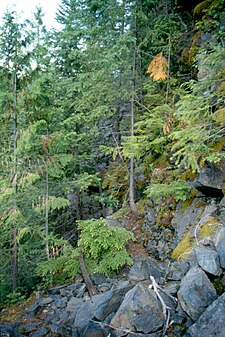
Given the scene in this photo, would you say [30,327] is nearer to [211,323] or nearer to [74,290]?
[74,290]

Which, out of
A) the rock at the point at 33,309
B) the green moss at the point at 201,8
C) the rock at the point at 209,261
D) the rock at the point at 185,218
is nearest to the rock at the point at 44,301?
the rock at the point at 33,309

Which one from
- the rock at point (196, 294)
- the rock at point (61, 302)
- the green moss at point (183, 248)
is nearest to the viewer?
the rock at point (196, 294)

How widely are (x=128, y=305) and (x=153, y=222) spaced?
175 inches

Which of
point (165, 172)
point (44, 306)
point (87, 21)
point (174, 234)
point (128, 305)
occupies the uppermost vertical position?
point (87, 21)

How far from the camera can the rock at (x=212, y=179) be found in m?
7.28

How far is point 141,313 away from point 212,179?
390 cm

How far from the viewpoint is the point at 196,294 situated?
16.3 ft

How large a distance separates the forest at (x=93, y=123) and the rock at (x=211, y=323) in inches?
130

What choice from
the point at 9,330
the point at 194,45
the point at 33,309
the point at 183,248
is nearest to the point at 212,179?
the point at 183,248

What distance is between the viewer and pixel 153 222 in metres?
9.75

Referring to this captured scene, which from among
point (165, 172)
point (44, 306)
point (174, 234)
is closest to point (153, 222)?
point (174, 234)

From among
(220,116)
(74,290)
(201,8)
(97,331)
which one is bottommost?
(74,290)

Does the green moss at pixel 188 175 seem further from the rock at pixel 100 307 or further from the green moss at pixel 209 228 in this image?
the rock at pixel 100 307

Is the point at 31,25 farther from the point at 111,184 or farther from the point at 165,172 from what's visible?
the point at 111,184
